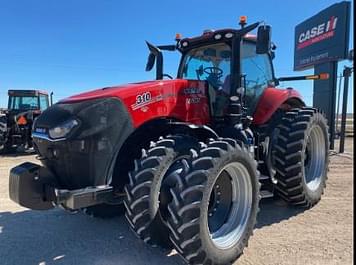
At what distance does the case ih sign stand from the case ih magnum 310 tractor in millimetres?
8504

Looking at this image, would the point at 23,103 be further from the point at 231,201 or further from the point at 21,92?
the point at 231,201

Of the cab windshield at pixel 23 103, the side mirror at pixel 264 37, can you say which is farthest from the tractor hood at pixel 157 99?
the cab windshield at pixel 23 103

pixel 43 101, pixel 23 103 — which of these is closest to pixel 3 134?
pixel 23 103

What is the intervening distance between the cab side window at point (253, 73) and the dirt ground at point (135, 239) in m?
1.67

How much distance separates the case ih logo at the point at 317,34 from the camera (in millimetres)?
12742

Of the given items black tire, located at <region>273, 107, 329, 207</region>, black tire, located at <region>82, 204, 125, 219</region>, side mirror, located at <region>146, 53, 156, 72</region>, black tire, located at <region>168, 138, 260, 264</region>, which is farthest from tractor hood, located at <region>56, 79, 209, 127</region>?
black tire, located at <region>82, 204, 125, 219</region>

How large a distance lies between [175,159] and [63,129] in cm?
113

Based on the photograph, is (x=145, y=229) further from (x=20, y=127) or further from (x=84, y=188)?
(x=20, y=127)

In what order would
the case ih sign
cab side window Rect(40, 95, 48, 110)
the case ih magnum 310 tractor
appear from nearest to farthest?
1. the case ih magnum 310 tractor
2. the case ih sign
3. cab side window Rect(40, 95, 48, 110)

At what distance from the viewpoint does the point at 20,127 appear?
12.9 metres

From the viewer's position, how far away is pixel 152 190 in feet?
11.4

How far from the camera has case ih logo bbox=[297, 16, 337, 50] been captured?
12.7m

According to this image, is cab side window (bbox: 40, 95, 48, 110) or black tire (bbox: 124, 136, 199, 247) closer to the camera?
black tire (bbox: 124, 136, 199, 247)

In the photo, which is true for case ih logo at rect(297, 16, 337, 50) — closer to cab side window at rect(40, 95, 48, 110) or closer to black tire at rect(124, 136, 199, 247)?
cab side window at rect(40, 95, 48, 110)
